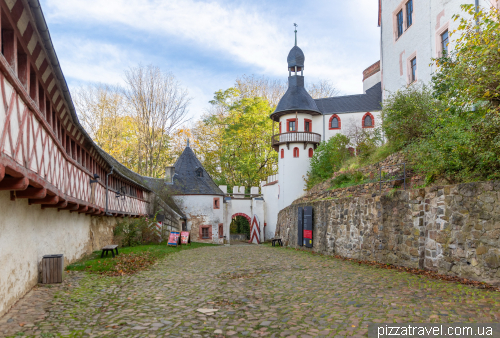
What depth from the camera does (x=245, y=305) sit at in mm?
6734

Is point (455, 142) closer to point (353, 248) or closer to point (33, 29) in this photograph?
point (353, 248)

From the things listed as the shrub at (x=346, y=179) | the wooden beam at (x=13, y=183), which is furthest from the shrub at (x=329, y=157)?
the wooden beam at (x=13, y=183)

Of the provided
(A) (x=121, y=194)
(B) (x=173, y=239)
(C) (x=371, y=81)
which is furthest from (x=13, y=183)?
(C) (x=371, y=81)

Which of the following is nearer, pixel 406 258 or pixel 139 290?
pixel 139 290

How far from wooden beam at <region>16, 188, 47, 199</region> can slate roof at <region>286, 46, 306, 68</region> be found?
33168mm

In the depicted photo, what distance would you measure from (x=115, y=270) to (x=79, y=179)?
326 centimetres

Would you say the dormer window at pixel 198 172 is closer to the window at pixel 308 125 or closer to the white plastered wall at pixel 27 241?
the window at pixel 308 125

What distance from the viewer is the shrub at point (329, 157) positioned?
1173 inches

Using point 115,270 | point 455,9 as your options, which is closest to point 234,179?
point 455,9

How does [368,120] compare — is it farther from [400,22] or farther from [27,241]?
[27,241]

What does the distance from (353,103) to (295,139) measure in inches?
258

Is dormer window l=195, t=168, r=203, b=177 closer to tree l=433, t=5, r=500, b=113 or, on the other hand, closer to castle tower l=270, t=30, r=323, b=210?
castle tower l=270, t=30, r=323, b=210

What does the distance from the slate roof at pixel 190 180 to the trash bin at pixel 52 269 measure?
23.4 metres

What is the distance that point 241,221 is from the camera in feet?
138
